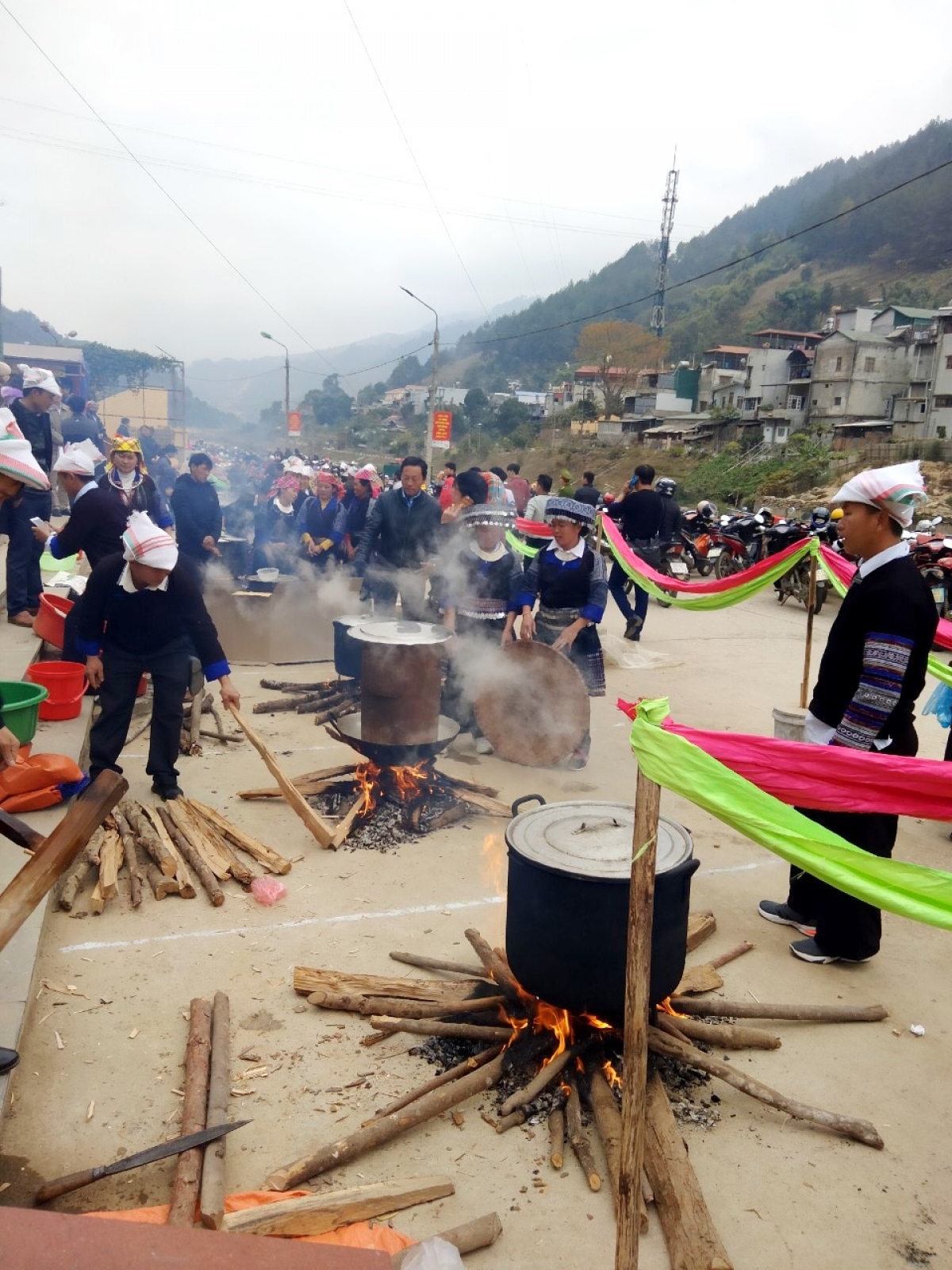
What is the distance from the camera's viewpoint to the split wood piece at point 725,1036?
11.4 ft

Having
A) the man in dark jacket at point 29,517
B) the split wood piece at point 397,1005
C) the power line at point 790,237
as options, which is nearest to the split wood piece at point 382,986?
the split wood piece at point 397,1005

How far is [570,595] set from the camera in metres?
6.84

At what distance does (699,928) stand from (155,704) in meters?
3.78

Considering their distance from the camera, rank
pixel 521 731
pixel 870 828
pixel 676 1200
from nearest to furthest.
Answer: pixel 676 1200
pixel 870 828
pixel 521 731

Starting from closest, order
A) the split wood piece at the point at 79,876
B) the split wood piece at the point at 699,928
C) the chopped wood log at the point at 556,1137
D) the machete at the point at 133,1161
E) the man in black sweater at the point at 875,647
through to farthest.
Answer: the machete at the point at 133,1161 → the chopped wood log at the point at 556,1137 → the man in black sweater at the point at 875,647 → the split wood piece at the point at 699,928 → the split wood piece at the point at 79,876

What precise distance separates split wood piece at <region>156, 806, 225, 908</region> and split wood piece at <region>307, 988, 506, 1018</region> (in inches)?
42.6

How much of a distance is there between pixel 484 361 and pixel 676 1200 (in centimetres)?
11586

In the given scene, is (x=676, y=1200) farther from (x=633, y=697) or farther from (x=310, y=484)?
(x=310, y=484)

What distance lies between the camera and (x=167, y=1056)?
3.42 m

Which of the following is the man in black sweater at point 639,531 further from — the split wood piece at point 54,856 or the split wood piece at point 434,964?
the split wood piece at point 54,856

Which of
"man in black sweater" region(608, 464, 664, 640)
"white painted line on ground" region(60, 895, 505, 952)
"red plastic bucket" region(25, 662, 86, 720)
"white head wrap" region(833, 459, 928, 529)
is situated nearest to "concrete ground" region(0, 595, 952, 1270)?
"white painted line on ground" region(60, 895, 505, 952)

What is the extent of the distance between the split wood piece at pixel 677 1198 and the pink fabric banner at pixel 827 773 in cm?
125

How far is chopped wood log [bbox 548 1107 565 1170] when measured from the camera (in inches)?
115

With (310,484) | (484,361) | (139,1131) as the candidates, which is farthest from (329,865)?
(484,361)
